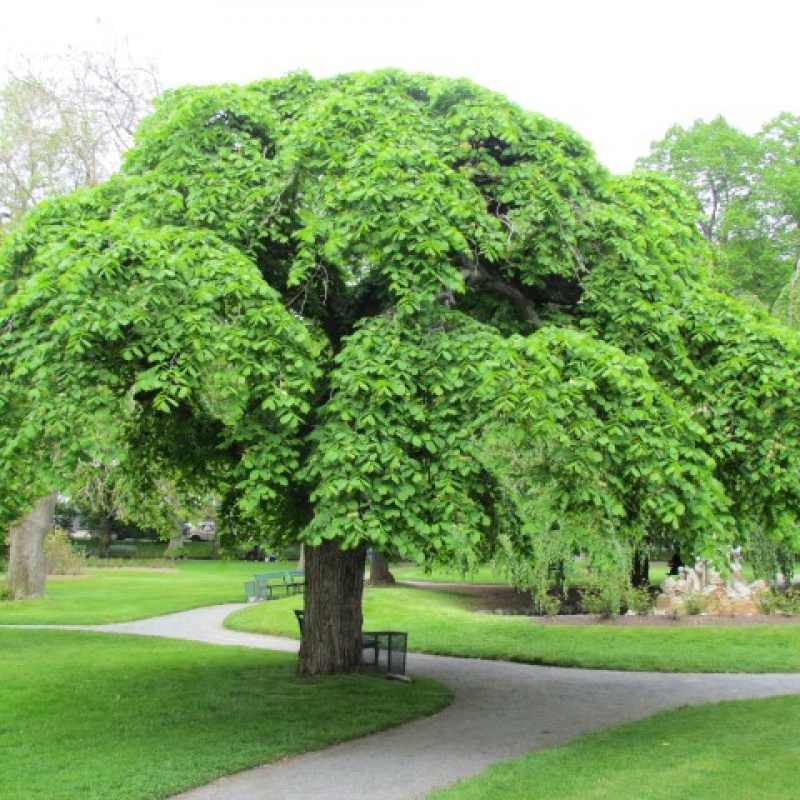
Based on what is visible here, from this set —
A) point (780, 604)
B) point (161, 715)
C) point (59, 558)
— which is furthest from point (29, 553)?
point (780, 604)

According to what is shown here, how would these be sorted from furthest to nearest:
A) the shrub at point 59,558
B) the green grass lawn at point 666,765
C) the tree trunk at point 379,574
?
1. the shrub at point 59,558
2. the tree trunk at point 379,574
3. the green grass lawn at point 666,765

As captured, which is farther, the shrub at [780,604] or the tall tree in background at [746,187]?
the tall tree in background at [746,187]

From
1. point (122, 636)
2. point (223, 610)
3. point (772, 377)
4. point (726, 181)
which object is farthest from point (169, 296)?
point (726, 181)

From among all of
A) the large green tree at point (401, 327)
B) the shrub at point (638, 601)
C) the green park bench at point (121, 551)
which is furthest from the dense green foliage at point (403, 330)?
the green park bench at point (121, 551)

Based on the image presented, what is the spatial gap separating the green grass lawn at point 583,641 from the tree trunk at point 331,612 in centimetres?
432

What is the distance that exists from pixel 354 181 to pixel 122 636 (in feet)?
38.9

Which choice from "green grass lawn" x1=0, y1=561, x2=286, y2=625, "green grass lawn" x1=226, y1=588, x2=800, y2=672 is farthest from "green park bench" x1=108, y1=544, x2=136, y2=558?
"green grass lawn" x1=226, y1=588, x2=800, y2=672

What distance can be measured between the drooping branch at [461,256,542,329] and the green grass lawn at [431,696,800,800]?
419 cm

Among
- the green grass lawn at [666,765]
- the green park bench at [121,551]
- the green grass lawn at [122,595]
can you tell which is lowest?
the green grass lawn at [122,595]

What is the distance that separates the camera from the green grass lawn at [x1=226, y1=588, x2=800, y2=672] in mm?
13617

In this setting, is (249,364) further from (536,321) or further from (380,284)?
(536,321)

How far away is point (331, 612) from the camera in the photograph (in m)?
11.0

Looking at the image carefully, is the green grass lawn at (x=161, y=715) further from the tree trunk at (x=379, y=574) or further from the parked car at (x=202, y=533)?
the parked car at (x=202, y=533)

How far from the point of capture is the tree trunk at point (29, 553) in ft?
71.7
